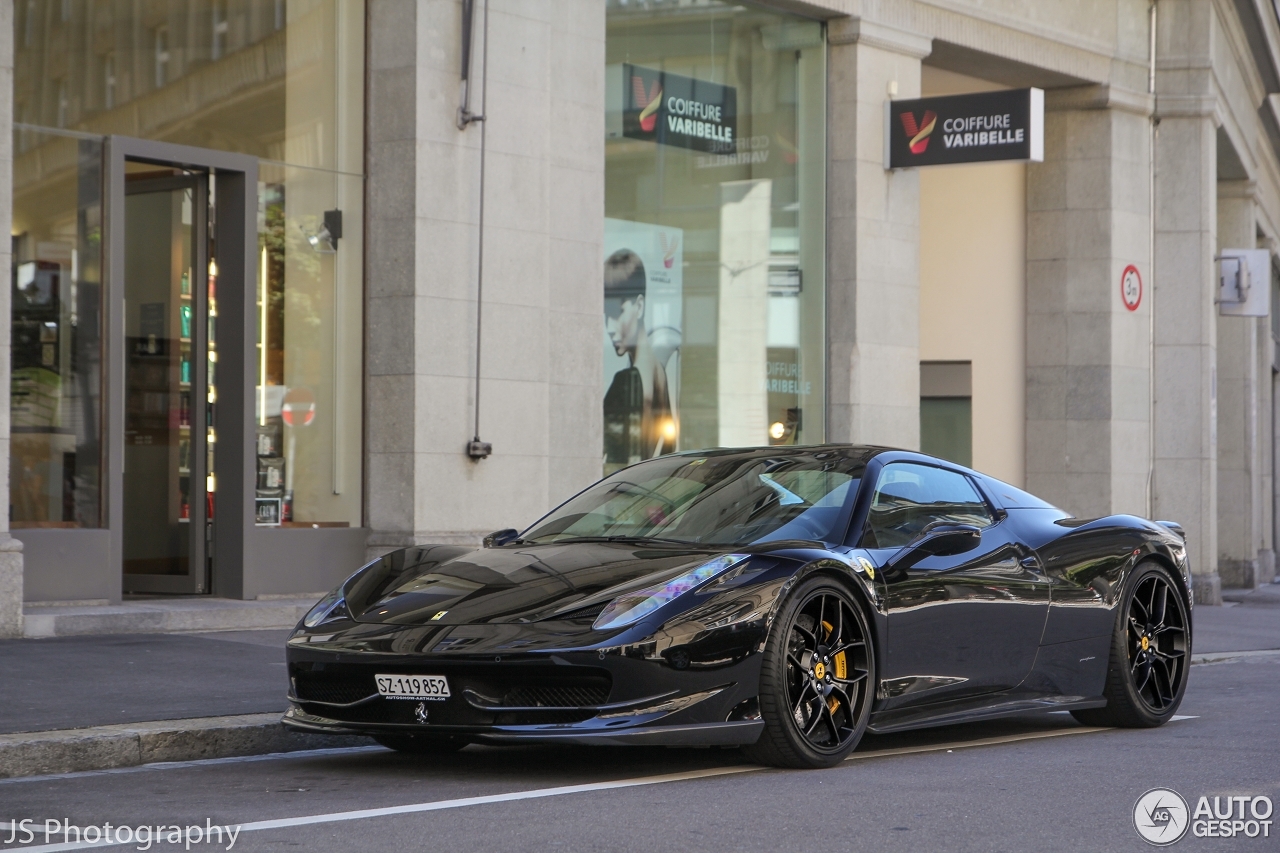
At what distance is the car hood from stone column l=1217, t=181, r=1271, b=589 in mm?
19646

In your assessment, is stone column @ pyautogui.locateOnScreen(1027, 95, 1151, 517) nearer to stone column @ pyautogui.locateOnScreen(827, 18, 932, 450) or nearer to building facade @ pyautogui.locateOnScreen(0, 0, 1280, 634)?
building facade @ pyautogui.locateOnScreen(0, 0, 1280, 634)

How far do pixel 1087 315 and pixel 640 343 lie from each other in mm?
7186

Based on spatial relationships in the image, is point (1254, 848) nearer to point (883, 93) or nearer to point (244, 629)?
point (244, 629)

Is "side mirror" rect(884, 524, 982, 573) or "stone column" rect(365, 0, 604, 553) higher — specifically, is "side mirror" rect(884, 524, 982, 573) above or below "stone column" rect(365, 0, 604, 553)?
below

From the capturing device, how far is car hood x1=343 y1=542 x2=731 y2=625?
230 inches

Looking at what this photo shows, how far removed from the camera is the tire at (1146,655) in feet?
25.5

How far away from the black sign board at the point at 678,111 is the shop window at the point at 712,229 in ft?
0.05

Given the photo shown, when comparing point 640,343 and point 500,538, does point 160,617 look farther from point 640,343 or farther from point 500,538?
point 640,343

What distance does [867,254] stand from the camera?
648 inches

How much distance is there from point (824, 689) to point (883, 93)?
38.0 feet

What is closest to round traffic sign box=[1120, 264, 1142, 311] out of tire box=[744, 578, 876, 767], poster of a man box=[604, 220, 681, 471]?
poster of a man box=[604, 220, 681, 471]

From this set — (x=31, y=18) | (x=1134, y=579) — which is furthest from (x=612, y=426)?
(x=1134, y=579)

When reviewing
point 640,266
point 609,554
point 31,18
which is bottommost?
point 609,554

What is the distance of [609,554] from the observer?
20.9ft
